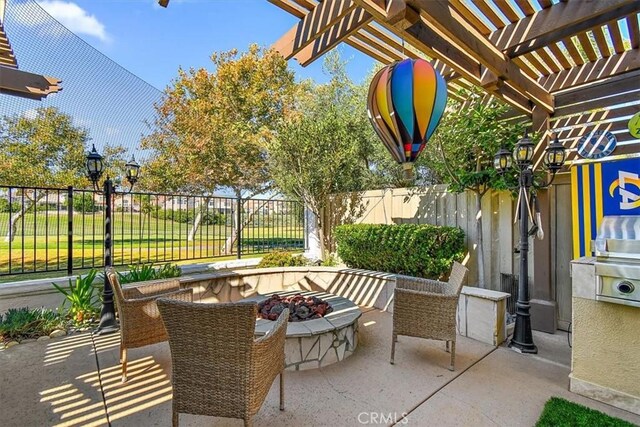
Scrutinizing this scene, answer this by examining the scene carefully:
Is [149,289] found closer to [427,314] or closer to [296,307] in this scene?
[296,307]

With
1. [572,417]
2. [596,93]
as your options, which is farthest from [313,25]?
[572,417]

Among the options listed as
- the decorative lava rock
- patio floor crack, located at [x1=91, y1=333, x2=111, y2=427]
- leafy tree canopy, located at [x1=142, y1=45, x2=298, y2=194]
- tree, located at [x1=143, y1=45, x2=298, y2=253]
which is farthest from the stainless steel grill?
leafy tree canopy, located at [x1=142, y1=45, x2=298, y2=194]

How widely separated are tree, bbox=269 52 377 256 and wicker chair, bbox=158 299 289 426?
184 inches

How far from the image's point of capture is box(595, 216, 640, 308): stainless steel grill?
85.4 inches

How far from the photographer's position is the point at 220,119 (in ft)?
→ 25.0

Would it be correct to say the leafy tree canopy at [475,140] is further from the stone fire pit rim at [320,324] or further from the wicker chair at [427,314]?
the stone fire pit rim at [320,324]

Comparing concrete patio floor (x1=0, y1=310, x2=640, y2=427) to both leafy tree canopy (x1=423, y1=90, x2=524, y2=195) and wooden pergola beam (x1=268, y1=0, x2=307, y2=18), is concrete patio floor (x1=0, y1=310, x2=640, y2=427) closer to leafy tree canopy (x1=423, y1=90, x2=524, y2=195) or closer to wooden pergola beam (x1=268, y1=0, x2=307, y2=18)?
leafy tree canopy (x1=423, y1=90, x2=524, y2=195)

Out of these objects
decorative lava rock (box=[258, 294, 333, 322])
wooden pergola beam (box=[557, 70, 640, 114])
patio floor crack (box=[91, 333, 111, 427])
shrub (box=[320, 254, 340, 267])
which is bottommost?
patio floor crack (box=[91, 333, 111, 427])

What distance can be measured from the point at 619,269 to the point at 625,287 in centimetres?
13

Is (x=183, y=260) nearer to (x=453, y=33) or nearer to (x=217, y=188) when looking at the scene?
(x=217, y=188)

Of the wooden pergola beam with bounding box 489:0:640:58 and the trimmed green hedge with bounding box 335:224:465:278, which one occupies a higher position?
the wooden pergola beam with bounding box 489:0:640:58

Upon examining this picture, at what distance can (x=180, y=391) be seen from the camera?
1.75 m

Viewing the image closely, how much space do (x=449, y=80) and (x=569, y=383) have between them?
3.43m

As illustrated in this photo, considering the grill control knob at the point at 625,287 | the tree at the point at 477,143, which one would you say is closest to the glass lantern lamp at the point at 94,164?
the tree at the point at 477,143
